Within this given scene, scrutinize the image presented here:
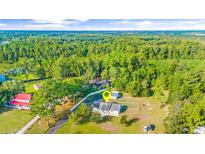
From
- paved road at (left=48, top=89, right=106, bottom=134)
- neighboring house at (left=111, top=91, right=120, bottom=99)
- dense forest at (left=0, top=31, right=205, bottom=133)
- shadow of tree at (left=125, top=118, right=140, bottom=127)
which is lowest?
shadow of tree at (left=125, top=118, right=140, bottom=127)

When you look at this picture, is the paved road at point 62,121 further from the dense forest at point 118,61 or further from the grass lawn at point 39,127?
the dense forest at point 118,61

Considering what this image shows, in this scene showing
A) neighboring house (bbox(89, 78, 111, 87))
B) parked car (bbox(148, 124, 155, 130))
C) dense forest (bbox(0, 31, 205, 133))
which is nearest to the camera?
parked car (bbox(148, 124, 155, 130))

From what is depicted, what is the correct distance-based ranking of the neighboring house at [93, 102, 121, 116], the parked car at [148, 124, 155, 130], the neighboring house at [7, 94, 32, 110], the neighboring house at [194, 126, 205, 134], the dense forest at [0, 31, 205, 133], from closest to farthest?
the neighboring house at [194, 126, 205, 134], the parked car at [148, 124, 155, 130], the neighboring house at [7, 94, 32, 110], the neighboring house at [93, 102, 121, 116], the dense forest at [0, 31, 205, 133]

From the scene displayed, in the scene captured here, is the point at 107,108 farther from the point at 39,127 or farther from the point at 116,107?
the point at 39,127

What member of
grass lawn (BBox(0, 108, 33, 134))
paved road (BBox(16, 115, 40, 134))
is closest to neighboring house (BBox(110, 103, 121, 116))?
paved road (BBox(16, 115, 40, 134))

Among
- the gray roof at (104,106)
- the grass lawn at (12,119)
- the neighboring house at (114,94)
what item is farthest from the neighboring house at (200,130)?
the grass lawn at (12,119)

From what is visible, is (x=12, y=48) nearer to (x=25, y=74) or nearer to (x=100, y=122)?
(x=25, y=74)

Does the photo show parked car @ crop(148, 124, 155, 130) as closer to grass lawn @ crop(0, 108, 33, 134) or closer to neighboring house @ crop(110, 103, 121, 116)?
neighboring house @ crop(110, 103, 121, 116)
